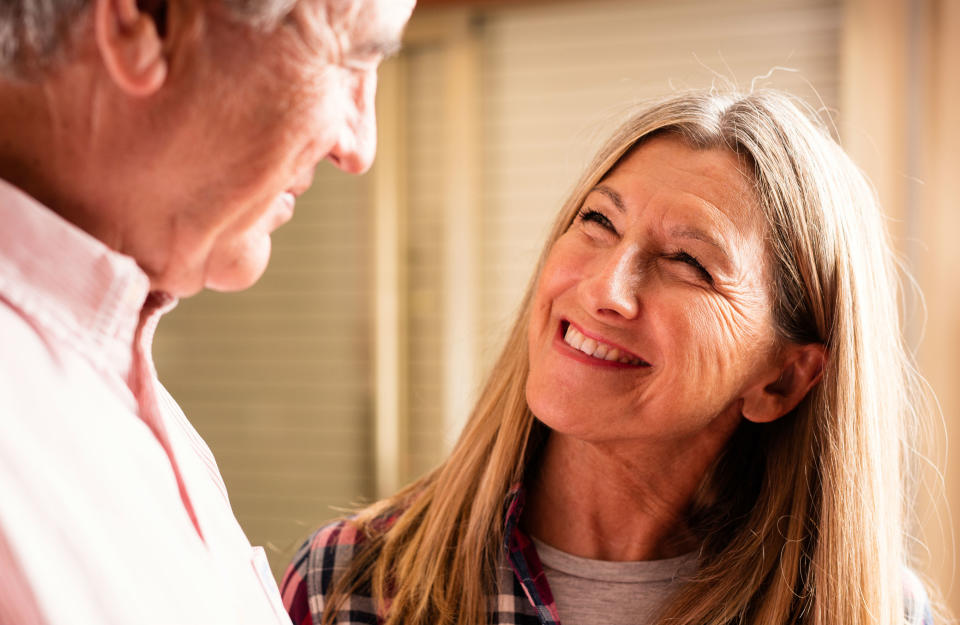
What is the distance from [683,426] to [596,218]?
0.34 meters

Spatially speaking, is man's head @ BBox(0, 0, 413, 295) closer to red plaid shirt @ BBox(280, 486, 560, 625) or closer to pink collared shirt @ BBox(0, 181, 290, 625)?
pink collared shirt @ BBox(0, 181, 290, 625)

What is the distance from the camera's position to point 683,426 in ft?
4.22

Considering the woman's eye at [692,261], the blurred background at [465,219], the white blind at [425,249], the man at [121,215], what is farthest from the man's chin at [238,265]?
the white blind at [425,249]

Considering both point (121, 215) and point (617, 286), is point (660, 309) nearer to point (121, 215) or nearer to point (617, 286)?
point (617, 286)

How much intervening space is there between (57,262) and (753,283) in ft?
3.21

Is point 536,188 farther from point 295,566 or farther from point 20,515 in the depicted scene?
point 20,515

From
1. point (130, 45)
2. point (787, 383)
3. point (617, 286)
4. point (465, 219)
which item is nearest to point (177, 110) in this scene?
point (130, 45)

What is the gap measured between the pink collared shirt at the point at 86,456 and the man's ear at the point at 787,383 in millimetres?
908

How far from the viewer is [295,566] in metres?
1.39

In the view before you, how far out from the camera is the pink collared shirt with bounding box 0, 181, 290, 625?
21.9 inches

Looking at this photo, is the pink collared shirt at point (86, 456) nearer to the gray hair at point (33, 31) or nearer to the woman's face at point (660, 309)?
the gray hair at point (33, 31)

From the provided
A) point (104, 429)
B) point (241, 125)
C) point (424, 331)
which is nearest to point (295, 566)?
point (104, 429)

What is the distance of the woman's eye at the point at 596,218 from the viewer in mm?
1325

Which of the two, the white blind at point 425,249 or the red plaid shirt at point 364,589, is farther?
the white blind at point 425,249
